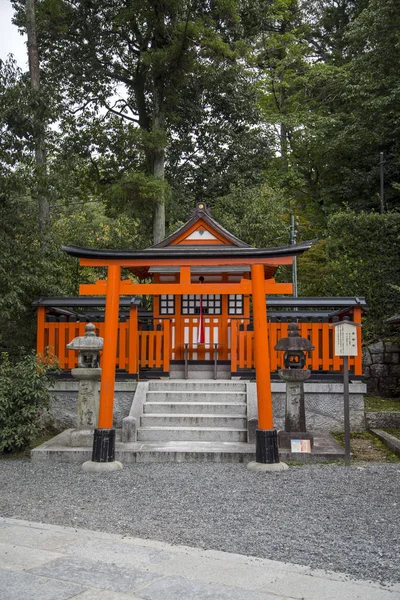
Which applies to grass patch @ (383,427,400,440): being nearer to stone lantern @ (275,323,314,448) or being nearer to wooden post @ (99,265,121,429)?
stone lantern @ (275,323,314,448)

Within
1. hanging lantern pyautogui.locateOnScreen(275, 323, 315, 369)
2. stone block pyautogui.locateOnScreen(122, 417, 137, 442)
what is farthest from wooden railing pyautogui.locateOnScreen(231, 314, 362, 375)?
stone block pyautogui.locateOnScreen(122, 417, 137, 442)

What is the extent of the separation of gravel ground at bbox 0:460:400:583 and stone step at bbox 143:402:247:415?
6.26ft

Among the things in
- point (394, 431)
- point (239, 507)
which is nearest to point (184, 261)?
point (239, 507)

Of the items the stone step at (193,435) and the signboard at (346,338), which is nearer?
the signboard at (346,338)

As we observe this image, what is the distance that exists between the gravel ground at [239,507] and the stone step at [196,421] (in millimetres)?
1574

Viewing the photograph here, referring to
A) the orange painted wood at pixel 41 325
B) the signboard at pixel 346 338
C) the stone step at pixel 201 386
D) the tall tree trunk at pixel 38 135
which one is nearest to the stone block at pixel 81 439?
the stone step at pixel 201 386

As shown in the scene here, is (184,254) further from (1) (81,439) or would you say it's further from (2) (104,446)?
(1) (81,439)

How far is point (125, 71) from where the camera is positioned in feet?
74.2

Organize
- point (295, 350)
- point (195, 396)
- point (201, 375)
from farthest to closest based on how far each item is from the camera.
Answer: point (201, 375), point (195, 396), point (295, 350)

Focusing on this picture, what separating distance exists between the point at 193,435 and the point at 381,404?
17.9 feet

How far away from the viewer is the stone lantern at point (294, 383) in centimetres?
968

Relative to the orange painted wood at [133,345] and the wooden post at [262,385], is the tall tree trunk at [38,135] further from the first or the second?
the wooden post at [262,385]

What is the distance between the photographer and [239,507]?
663 cm

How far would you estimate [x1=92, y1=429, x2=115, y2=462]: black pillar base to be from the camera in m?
8.95
